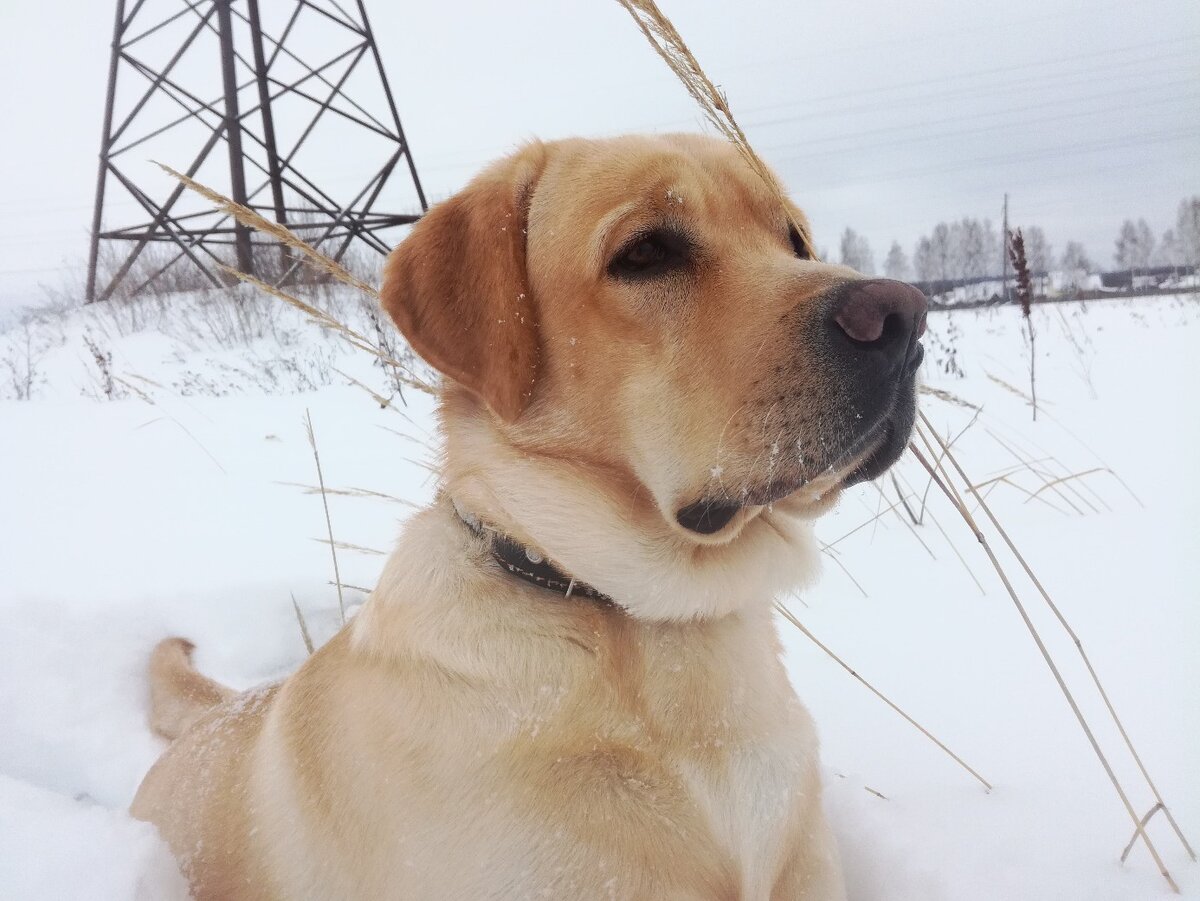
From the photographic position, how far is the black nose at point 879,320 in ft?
3.87

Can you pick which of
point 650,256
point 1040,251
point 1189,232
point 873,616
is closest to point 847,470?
point 650,256

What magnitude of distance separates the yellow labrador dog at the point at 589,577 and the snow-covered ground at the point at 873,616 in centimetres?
31

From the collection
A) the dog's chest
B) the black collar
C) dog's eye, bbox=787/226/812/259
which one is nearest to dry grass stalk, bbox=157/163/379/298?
the black collar

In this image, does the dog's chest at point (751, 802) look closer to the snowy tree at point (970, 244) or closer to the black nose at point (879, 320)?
the black nose at point (879, 320)

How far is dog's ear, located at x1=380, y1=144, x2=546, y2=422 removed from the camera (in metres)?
1.50

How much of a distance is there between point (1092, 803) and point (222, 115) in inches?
498

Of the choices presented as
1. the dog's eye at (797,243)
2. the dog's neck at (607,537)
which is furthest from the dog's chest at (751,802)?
the dog's eye at (797,243)

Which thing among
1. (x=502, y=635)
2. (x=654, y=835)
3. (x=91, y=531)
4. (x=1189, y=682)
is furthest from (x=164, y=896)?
(x=91, y=531)

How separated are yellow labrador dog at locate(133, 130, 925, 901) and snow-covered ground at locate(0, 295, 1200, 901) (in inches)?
12.2

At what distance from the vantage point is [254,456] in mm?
4887

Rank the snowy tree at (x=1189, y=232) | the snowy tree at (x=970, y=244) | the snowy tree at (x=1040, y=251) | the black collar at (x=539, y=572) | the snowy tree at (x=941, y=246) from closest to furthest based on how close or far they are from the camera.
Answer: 1. the black collar at (x=539, y=572)
2. the snowy tree at (x=1189, y=232)
3. the snowy tree at (x=1040, y=251)
4. the snowy tree at (x=970, y=244)
5. the snowy tree at (x=941, y=246)

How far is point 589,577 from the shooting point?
4.80ft

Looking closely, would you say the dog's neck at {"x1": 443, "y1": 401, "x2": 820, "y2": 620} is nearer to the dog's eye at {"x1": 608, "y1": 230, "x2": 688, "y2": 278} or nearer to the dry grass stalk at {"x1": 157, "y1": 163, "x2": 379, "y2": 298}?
the dog's eye at {"x1": 608, "y1": 230, "x2": 688, "y2": 278}

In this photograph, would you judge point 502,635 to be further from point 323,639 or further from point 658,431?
point 323,639
